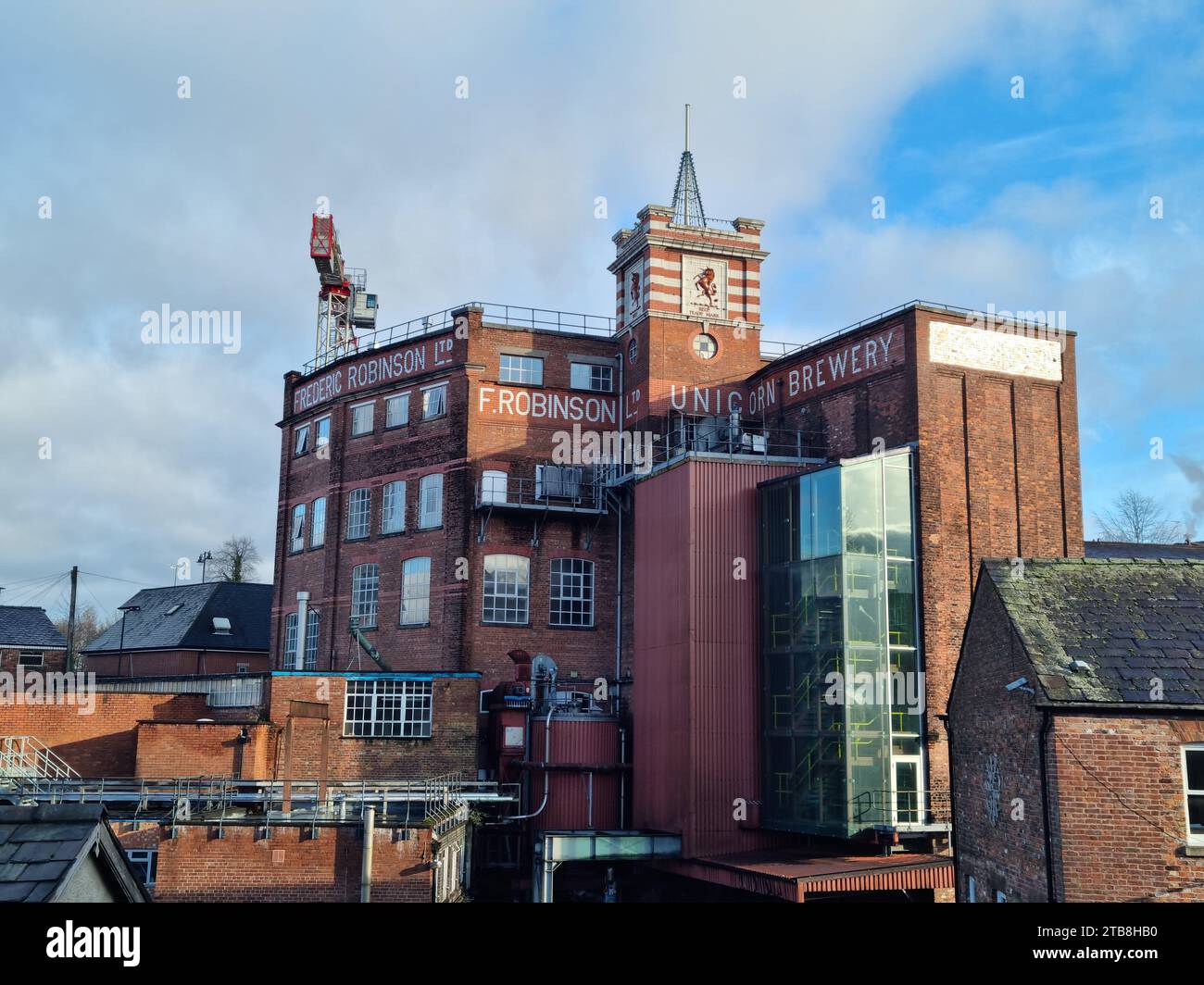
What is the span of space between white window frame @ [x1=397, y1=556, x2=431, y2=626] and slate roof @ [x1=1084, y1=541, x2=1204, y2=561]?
22.1m

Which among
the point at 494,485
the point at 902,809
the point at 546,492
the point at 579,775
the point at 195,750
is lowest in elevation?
the point at 902,809

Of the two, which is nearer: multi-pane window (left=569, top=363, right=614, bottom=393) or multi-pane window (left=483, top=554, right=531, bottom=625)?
multi-pane window (left=483, top=554, right=531, bottom=625)

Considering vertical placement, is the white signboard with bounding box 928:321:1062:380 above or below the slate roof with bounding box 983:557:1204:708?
above

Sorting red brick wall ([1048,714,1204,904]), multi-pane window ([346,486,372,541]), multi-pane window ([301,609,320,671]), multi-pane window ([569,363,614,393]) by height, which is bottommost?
red brick wall ([1048,714,1204,904])

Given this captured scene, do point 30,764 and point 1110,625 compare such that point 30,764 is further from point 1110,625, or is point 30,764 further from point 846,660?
point 1110,625

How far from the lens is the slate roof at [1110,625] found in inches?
547

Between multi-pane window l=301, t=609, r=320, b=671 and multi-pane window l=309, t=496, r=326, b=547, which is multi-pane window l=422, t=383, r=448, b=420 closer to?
multi-pane window l=309, t=496, r=326, b=547

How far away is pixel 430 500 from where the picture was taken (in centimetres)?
3594

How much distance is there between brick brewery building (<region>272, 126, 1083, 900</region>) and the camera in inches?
1025

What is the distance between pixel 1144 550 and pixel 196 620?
36.7 metres

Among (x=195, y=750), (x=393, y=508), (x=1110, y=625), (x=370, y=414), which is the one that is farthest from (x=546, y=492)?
(x=1110, y=625)

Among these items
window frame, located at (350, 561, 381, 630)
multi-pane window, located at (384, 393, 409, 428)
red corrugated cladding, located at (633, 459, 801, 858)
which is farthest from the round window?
window frame, located at (350, 561, 381, 630)
